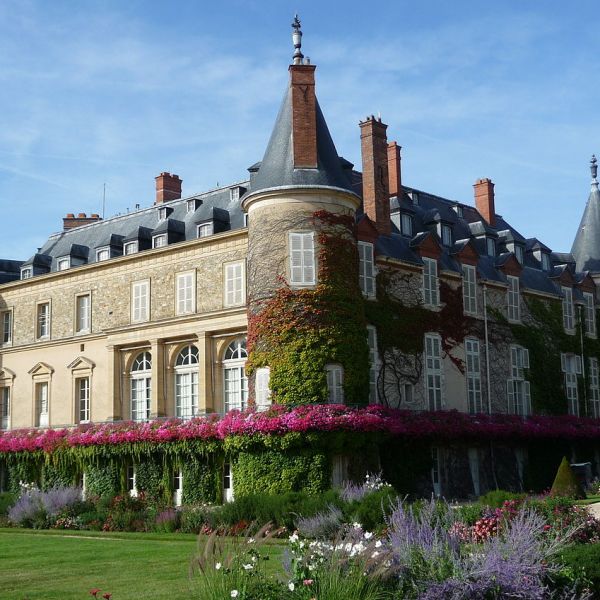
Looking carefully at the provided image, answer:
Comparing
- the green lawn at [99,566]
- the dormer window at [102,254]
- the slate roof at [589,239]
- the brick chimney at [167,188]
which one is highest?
the brick chimney at [167,188]

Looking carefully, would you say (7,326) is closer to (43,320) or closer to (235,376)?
(43,320)

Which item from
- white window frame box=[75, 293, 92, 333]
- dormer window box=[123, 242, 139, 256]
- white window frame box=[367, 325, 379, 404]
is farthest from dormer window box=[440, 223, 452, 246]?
white window frame box=[75, 293, 92, 333]

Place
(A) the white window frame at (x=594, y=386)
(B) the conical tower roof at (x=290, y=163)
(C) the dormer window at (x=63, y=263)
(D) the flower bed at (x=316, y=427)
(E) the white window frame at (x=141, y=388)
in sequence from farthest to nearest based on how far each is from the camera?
(A) the white window frame at (x=594, y=386) → (C) the dormer window at (x=63, y=263) → (E) the white window frame at (x=141, y=388) → (B) the conical tower roof at (x=290, y=163) → (D) the flower bed at (x=316, y=427)

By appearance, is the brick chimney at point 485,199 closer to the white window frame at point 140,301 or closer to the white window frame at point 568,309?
the white window frame at point 568,309

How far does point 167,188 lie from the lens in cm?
4103

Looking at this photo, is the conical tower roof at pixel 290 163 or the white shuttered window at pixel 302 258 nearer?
the white shuttered window at pixel 302 258

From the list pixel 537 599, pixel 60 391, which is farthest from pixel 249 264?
pixel 537 599

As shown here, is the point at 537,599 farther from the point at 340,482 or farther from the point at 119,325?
the point at 119,325

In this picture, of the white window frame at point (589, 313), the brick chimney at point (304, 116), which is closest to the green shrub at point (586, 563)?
the brick chimney at point (304, 116)

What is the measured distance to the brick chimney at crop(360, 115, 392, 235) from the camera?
32.7 metres

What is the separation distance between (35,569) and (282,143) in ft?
55.4

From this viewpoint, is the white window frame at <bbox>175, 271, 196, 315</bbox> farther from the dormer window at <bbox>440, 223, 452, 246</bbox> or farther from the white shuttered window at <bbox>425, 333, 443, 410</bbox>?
the dormer window at <bbox>440, 223, 452, 246</bbox>

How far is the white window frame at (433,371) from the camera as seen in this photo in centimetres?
3256

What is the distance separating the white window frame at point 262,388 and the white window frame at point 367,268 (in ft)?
15.1
